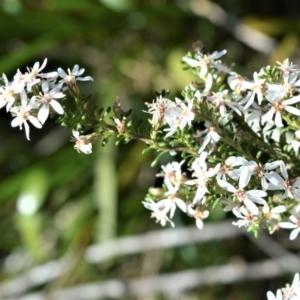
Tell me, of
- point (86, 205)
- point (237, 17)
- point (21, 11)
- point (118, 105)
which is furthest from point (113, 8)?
point (118, 105)

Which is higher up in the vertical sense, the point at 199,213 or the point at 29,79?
the point at 29,79

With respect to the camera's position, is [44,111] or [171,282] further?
[171,282]

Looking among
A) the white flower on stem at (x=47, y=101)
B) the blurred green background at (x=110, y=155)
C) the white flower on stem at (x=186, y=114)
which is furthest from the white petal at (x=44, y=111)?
the blurred green background at (x=110, y=155)

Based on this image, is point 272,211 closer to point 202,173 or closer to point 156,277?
point 202,173

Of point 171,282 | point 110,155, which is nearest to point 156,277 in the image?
point 171,282

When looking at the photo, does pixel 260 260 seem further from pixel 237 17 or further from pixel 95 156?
pixel 237 17
